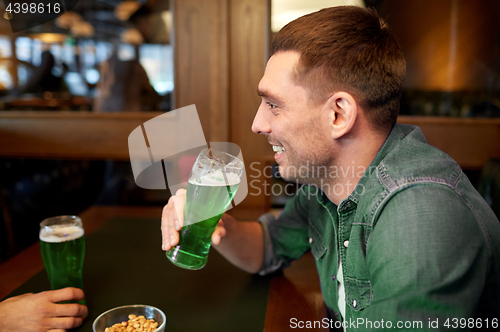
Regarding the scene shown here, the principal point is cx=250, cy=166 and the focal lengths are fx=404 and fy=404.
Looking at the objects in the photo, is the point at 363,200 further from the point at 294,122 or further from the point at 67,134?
the point at 67,134

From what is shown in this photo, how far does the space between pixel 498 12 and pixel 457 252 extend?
226 centimetres

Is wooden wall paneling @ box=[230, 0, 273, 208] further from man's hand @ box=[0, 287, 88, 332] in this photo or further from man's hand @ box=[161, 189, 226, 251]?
man's hand @ box=[0, 287, 88, 332]

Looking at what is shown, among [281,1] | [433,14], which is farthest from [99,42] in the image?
[433,14]

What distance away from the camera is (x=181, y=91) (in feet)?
7.30

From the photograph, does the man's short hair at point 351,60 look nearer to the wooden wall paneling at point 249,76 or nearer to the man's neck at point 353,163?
the man's neck at point 353,163

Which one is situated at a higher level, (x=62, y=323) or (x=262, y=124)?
(x=262, y=124)

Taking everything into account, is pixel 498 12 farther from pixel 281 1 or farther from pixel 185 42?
pixel 185 42

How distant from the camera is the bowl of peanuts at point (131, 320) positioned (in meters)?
0.76

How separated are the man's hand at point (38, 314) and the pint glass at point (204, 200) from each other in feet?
0.81

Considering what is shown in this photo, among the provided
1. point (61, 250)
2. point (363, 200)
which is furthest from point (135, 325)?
point (363, 200)

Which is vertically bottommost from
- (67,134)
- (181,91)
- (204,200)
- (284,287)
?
(284,287)

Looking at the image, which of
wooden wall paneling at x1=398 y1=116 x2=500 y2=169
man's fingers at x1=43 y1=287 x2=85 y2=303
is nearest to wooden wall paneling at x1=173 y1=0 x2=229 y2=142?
wooden wall paneling at x1=398 y1=116 x2=500 y2=169

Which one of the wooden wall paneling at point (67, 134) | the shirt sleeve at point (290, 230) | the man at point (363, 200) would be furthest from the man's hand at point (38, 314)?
the wooden wall paneling at point (67, 134)

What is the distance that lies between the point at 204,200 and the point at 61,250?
333 millimetres
